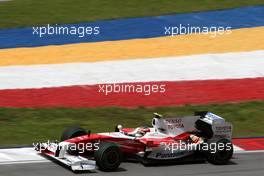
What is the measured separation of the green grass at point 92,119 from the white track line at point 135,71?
2.43 m

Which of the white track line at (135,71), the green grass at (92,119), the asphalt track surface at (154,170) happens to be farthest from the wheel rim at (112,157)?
the white track line at (135,71)

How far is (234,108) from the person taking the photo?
59.5 feet

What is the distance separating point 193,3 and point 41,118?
1265 centimetres

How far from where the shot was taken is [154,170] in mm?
12367

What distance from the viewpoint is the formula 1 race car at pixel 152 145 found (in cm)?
1207

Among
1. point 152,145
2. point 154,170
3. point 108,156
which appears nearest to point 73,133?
point 108,156

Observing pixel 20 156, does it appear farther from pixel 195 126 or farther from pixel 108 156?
pixel 195 126

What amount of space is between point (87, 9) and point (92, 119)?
405 inches

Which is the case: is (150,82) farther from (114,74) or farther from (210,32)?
(210,32)

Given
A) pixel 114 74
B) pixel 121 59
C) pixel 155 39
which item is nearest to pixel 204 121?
pixel 114 74

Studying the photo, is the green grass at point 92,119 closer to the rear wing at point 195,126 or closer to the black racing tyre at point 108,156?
the rear wing at point 195,126

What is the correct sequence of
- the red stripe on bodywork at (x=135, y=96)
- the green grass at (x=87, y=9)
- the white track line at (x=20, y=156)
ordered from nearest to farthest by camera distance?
the white track line at (x=20, y=156) → the red stripe on bodywork at (x=135, y=96) → the green grass at (x=87, y=9)

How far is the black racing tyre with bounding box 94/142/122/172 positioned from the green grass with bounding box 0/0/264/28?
12.9 meters

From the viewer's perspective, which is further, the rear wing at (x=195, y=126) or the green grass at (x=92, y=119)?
the green grass at (x=92, y=119)
